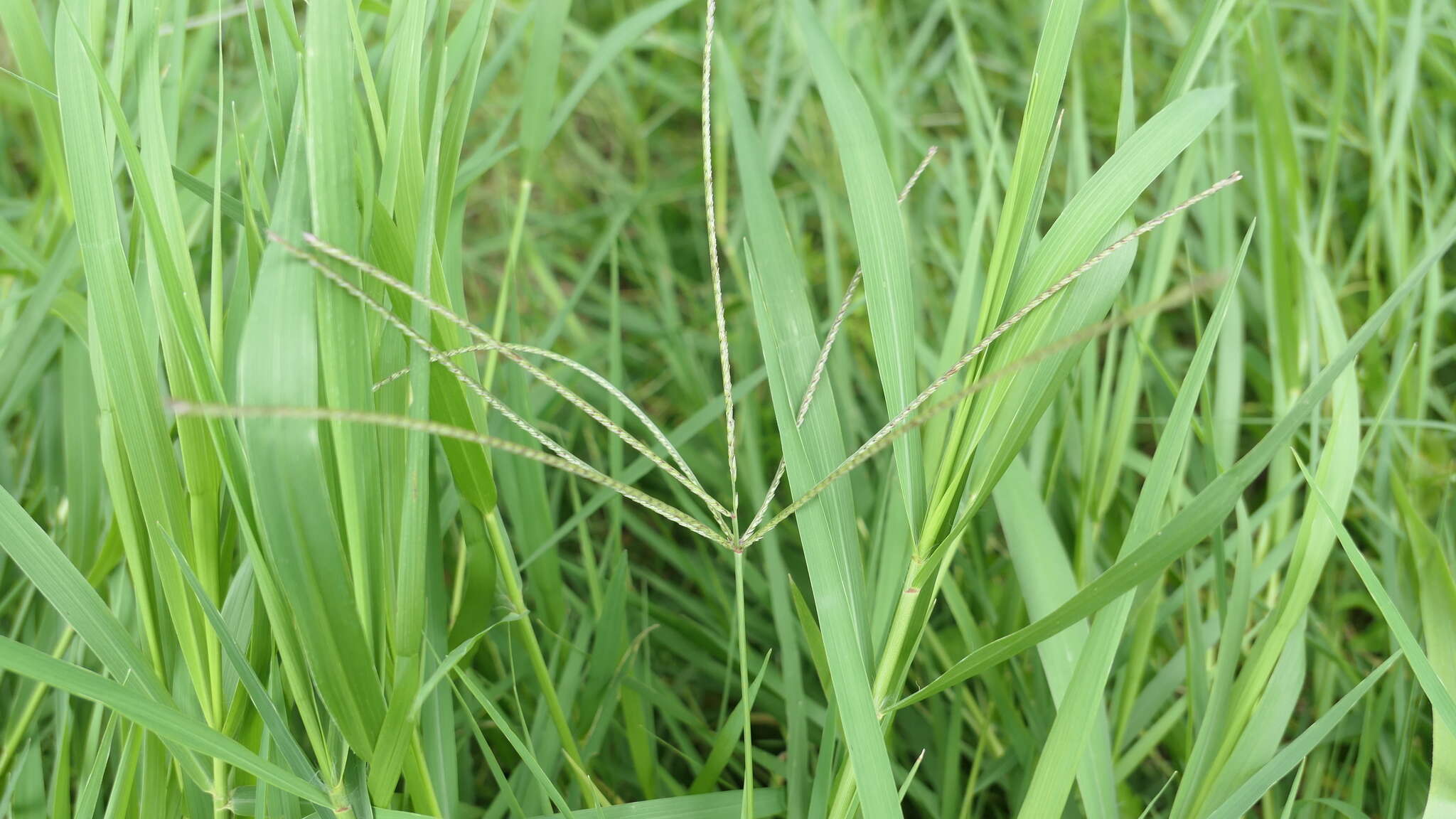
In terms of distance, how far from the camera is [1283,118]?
0.77 metres

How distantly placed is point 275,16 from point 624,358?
2.09 ft

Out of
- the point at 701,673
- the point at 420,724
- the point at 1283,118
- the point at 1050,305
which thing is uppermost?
the point at 1283,118

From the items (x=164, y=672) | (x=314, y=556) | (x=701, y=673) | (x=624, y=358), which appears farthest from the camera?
(x=624, y=358)

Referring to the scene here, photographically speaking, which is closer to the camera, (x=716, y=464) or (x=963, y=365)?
(x=963, y=365)

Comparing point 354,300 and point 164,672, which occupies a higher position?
point 354,300

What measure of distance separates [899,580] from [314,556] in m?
0.29

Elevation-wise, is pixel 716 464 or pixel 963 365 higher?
pixel 963 365

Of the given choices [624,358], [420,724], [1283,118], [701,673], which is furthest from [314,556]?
[1283,118]

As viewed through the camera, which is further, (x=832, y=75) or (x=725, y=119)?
(x=725, y=119)

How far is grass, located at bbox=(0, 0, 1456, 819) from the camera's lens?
0.39 metres

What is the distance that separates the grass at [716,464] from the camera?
1.29 ft

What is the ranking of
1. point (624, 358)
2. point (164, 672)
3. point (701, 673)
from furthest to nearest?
point (624, 358), point (701, 673), point (164, 672)

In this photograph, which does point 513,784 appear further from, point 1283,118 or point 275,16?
point 1283,118

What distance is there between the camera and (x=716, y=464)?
0.85 meters
